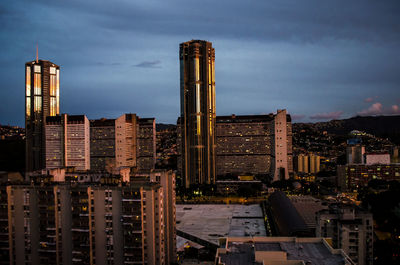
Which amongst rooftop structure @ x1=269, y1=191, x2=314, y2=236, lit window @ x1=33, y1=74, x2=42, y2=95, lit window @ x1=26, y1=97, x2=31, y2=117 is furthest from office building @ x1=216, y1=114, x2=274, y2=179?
lit window @ x1=26, y1=97, x2=31, y2=117

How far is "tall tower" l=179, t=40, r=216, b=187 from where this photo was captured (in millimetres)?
76750

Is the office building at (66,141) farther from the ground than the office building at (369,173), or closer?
farther from the ground

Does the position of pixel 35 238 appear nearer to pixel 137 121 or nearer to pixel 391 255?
pixel 391 255

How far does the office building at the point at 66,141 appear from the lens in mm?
74000

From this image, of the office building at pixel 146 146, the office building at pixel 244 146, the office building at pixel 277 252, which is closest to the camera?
the office building at pixel 277 252

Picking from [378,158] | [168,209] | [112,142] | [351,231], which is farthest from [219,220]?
[378,158]

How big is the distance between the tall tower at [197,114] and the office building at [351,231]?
1873 inches

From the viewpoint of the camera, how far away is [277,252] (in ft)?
53.7

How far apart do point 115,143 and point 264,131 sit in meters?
31.2

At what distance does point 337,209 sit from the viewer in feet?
98.5

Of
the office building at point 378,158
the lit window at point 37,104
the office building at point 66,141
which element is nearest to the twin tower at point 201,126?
the office building at point 378,158

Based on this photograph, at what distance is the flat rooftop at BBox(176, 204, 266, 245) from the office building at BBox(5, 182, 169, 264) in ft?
44.7

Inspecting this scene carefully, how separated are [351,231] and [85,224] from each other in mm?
18029

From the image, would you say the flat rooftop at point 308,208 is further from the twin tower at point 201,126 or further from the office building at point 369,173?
the twin tower at point 201,126
